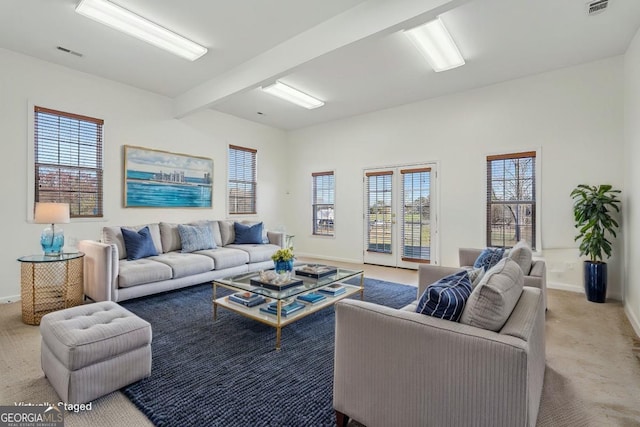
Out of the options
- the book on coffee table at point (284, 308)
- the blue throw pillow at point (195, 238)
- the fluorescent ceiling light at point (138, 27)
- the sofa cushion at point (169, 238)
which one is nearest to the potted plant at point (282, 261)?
the book on coffee table at point (284, 308)

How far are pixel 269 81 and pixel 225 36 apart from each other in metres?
0.67

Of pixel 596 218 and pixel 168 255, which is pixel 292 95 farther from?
pixel 596 218

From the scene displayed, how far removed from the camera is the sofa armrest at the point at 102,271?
3.28 meters

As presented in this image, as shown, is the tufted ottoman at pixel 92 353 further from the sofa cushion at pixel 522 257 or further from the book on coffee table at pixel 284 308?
the sofa cushion at pixel 522 257

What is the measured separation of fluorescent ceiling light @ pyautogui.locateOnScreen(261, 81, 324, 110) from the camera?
15.6 feet

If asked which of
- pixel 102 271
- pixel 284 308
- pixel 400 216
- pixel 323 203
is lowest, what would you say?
pixel 284 308

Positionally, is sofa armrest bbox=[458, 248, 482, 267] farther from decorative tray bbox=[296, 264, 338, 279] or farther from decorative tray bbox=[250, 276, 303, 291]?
decorative tray bbox=[250, 276, 303, 291]

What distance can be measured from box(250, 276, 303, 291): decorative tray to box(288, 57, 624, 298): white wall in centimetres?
335

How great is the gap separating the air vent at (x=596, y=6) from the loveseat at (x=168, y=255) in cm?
480

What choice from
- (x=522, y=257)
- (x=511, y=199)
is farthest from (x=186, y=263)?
(x=511, y=199)

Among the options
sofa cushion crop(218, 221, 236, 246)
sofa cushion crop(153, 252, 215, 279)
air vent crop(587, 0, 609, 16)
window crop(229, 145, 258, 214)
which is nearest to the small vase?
sofa cushion crop(153, 252, 215, 279)

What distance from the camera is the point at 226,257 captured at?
14.6 ft

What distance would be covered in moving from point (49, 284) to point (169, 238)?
1604mm

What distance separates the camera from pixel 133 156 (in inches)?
187
